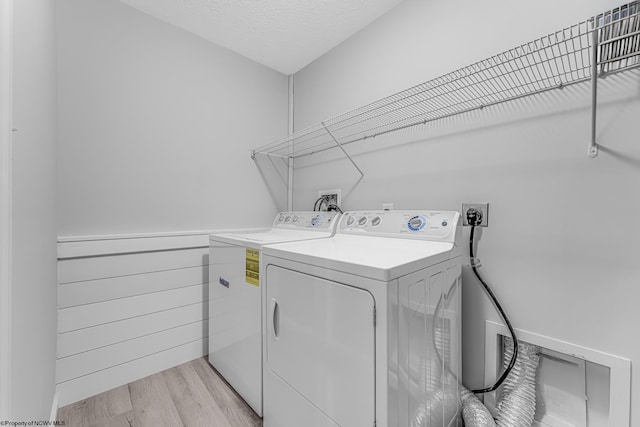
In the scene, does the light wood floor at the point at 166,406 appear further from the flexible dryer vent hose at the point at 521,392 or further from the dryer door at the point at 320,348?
the flexible dryer vent hose at the point at 521,392

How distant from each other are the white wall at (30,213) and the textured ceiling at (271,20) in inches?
35.6

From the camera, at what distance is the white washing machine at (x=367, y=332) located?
79 cm

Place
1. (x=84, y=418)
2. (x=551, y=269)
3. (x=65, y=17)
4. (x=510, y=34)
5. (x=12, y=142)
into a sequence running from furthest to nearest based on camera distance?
1. (x=65, y=17)
2. (x=84, y=418)
3. (x=510, y=34)
4. (x=551, y=269)
5. (x=12, y=142)

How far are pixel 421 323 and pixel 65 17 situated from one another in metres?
2.45

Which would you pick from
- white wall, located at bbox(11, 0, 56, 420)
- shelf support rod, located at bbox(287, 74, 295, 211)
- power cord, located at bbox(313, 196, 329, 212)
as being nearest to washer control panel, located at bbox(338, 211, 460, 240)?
power cord, located at bbox(313, 196, 329, 212)

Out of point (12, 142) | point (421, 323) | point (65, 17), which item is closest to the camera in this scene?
point (12, 142)

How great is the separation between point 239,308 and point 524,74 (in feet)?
6.10

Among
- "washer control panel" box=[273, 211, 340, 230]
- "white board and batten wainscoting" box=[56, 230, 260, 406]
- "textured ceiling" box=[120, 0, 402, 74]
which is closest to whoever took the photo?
"white board and batten wainscoting" box=[56, 230, 260, 406]

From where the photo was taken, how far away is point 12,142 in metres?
0.62

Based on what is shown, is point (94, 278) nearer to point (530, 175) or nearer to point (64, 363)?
point (64, 363)

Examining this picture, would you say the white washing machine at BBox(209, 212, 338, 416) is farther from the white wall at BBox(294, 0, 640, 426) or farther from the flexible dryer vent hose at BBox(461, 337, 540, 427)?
the flexible dryer vent hose at BBox(461, 337, 540, 427)

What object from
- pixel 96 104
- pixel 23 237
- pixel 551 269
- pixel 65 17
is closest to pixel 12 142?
pixel 23 237

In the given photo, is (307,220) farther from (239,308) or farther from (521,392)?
(521,392)

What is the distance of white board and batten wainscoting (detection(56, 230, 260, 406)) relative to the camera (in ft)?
4.74
